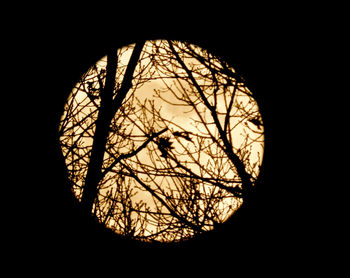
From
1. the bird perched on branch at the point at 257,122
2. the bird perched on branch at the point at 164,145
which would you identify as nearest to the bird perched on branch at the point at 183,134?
the bird perched on branch at the point at 164,145

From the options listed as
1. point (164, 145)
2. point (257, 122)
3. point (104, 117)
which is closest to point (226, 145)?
point (257, 122)

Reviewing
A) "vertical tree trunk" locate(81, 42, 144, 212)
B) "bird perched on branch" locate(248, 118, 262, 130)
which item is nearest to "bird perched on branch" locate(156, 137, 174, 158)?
"vertical tree trunk" locate(81, 42, 144, 212)

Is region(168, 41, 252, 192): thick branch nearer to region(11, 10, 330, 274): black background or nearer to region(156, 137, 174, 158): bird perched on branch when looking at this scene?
region(11, 10, 330, 274): black background

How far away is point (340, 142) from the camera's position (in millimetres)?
3090

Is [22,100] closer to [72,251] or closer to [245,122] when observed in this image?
[72,251]

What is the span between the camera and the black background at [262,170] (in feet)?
9.82

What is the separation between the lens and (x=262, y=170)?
3.22m

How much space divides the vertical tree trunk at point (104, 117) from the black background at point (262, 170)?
0.17m

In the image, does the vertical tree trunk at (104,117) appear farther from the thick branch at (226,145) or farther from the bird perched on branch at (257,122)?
the bird perched on branch at (257,122)

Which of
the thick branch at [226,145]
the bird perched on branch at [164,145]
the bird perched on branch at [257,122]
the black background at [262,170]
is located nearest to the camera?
the black background at [262,170]

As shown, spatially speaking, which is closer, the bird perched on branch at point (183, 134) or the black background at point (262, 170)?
the black background at point (262, 170)

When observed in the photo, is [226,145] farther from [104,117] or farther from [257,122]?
[104,117]

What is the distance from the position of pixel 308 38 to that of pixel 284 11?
0.38 m

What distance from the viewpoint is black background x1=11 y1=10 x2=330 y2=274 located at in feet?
9.82
